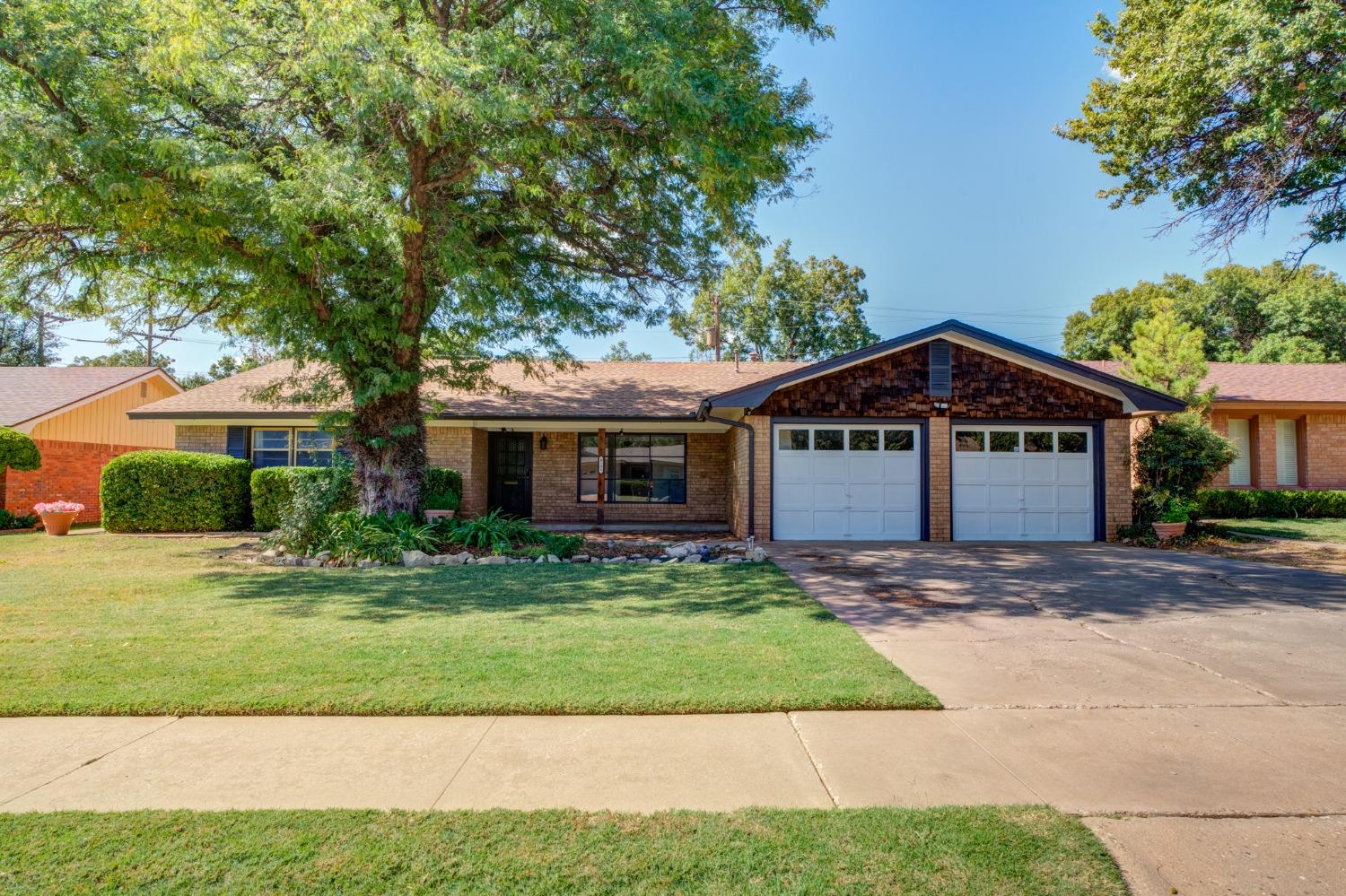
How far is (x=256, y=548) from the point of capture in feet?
Answer: 39.3

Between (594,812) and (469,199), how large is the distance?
33.5 ft

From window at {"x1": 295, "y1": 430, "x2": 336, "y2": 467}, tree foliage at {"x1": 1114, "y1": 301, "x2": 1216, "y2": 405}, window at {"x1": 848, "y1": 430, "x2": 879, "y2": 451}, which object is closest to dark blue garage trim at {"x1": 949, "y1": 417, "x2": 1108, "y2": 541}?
window at {"x1": 848, "y1": 430, "x2": 879, "y2": 451}

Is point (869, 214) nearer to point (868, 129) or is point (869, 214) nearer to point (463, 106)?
point (868, 129)

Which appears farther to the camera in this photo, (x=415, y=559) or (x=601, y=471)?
(x=601, y=471)

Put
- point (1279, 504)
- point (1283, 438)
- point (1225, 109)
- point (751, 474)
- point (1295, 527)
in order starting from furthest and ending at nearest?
point (1283, 438)
point (1279, 504)
point (1295, 527)
point (751, 474)
point (1225, 109)

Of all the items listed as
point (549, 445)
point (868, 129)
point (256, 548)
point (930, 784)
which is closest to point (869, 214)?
point (868, 129)

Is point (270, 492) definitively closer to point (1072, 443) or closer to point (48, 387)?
point (48, 387)

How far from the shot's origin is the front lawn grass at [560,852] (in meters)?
2.52

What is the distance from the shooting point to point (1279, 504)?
17438 mm

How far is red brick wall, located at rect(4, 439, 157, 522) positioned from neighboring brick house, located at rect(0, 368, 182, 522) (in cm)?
2

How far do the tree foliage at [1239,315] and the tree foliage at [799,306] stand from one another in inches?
518

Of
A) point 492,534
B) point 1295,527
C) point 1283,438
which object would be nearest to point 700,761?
point 492,534

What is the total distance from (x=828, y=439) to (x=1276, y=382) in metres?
14.7

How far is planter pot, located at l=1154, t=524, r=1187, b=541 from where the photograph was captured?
1330cm
